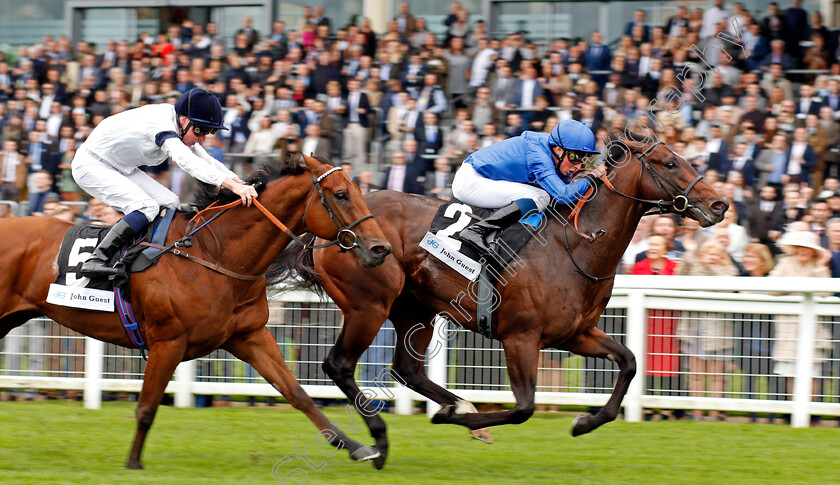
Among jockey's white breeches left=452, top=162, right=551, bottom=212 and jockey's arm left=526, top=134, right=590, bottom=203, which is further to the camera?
jockey's white breeches left=452, top=162, right=551, bottom=212

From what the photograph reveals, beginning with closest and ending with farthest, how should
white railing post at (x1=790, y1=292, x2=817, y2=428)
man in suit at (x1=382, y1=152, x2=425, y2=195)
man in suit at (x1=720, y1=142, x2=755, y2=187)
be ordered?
white railing post at (x1=790, y1=292, x2=817, y2=428), man in suit at (x1=720, y1=142, x2=755, y2=187), man in suit at (x1=382, y1=152, x2=425, y2=195)

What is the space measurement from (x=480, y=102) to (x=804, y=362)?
5022 mm

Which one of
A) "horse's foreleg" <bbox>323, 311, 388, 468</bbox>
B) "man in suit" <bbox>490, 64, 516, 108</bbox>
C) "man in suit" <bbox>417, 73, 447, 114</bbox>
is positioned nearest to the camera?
"horse's foreleg" <bbox>323, 311, 388, 468</bbox>

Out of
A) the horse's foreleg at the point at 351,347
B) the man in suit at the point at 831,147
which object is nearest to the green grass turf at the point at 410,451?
the horse's foreleg at the point at 351,347

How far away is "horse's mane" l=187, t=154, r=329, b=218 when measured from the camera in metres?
4.86

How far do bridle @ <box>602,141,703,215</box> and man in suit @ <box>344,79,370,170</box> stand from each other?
216 inches

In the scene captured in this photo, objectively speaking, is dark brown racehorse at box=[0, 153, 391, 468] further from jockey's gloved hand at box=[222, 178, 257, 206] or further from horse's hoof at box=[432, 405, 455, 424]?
horse's hoof at box=[432, 405, 455, 424]

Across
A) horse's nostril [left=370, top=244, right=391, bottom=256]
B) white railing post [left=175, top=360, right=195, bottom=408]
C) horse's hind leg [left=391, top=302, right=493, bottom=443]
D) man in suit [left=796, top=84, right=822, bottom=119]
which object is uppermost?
man in suit [left=796, top=84, right=822, bottom=119]

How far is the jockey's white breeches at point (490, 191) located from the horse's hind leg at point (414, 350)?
0.70 m

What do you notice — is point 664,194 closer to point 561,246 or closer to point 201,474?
point 561,246

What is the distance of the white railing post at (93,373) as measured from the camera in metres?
7.02

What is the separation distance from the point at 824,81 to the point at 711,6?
2137 mm

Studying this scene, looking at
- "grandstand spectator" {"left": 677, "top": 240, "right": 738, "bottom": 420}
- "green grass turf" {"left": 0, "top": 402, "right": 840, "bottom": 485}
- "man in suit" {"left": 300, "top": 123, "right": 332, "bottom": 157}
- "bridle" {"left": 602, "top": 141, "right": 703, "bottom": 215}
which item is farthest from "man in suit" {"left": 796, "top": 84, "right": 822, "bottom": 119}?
"bridle" {"left": 602, "top": 141, "right": 703, "bottom": 215}

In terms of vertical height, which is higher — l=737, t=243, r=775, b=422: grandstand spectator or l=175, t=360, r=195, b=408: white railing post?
l=737, t=243, r=775, b=422: grandstand spectator
